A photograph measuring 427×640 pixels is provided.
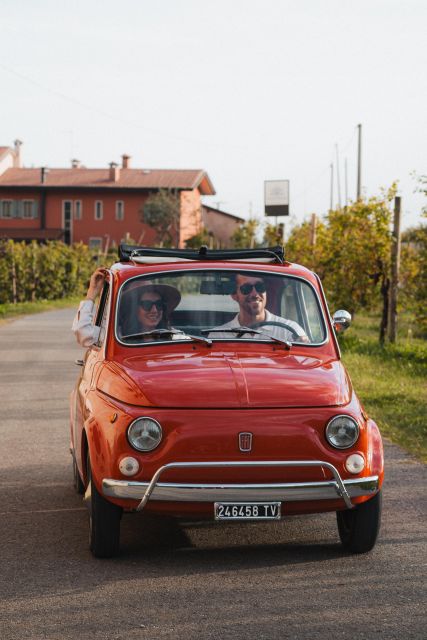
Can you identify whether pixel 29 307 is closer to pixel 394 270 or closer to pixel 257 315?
pixel 394 270

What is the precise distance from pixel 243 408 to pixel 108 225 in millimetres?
79547

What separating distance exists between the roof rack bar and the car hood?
115 cm

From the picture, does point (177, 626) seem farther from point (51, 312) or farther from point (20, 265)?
point (20, 265)

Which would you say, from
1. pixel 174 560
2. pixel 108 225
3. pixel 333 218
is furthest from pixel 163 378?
pixel 108 225

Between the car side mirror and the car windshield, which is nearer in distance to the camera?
the car windshield

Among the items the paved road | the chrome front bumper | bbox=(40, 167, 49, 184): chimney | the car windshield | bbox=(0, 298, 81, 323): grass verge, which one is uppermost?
bbox=(40, 167, 49, 184): chimney

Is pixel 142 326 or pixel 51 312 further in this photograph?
pixel 51 312

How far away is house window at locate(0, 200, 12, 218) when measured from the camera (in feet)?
278

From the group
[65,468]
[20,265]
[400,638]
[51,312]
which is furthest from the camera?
[20,265]

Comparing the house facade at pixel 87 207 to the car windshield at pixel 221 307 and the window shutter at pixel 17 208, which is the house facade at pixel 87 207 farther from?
the car windshield at pixel 221 307

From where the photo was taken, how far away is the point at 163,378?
635 cm

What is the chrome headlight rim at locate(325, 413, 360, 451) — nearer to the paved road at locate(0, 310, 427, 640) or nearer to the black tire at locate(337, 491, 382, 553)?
the black tire at locate(337, 491, 382, 553)

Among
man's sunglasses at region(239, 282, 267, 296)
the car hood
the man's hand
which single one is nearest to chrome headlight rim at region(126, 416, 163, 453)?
the car hood

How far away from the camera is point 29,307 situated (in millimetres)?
40750
